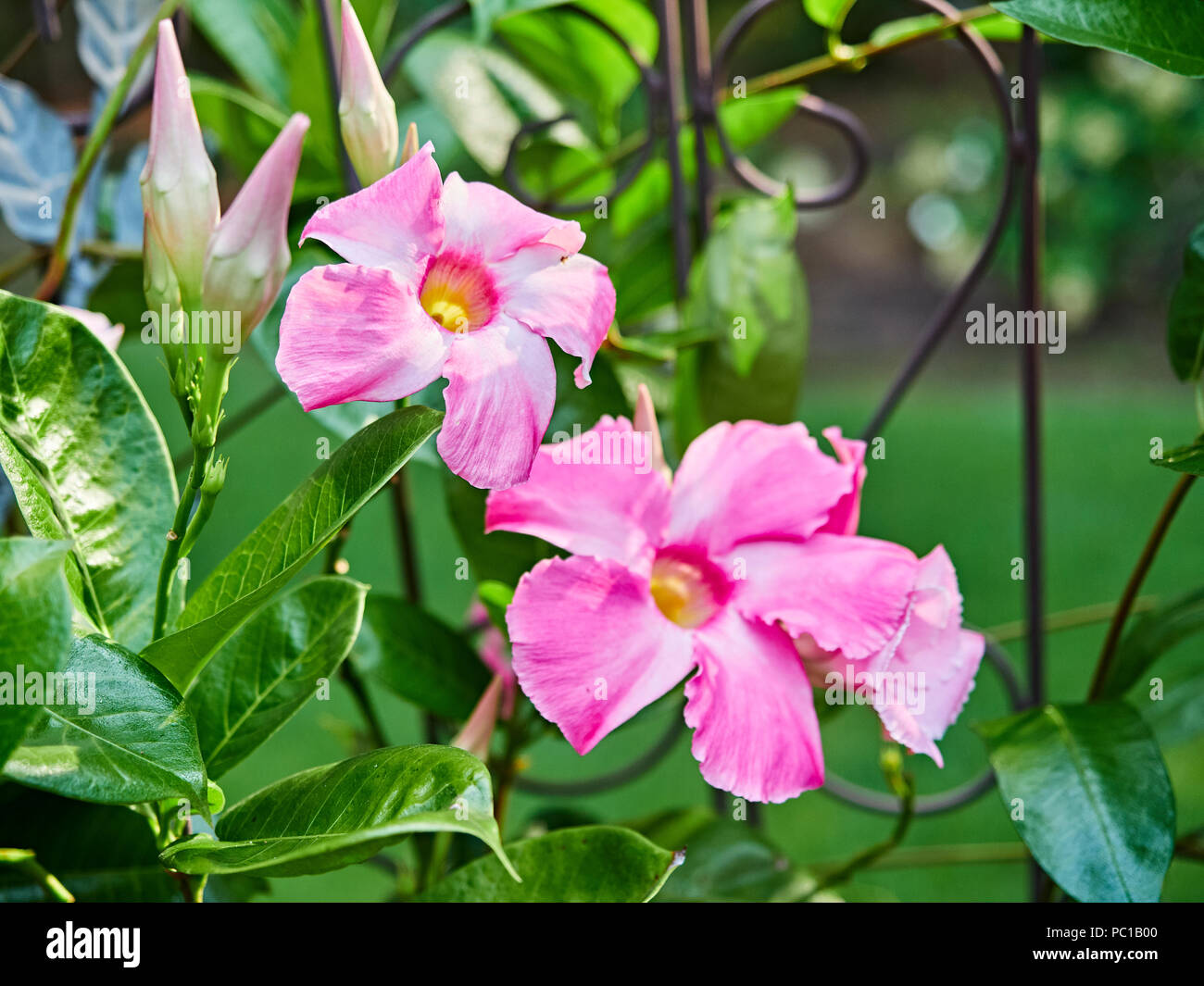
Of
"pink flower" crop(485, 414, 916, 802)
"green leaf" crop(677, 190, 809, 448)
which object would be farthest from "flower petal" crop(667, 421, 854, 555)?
"green leaf" crop(677, 190, 809, 448)

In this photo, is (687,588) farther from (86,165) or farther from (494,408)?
(86,165)

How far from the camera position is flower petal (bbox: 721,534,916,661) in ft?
1.46

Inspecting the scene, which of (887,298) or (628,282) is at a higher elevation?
(887,298)

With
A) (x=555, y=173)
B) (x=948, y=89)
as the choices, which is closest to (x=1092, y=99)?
(x=948, y=89)

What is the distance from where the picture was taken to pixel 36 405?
441mm

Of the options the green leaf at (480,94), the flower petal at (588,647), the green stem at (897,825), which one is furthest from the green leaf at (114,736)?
the green leaf at (480,94)

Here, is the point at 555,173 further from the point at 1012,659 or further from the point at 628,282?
the point at 1012,659

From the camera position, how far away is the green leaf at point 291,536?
1.26ft

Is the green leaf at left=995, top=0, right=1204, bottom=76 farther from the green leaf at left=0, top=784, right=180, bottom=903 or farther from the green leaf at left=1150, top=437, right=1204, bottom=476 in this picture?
the green leaf at left=0, top=784, right=180, bottom=903

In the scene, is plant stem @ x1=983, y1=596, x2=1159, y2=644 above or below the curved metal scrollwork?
below

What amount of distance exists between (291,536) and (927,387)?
310cm

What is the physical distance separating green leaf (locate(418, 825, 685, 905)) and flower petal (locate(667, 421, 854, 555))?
0.42 feet

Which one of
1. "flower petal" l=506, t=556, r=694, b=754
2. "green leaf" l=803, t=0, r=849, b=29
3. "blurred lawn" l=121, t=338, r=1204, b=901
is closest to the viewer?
"flower petal" l=506, t=556, r=694, b=754
